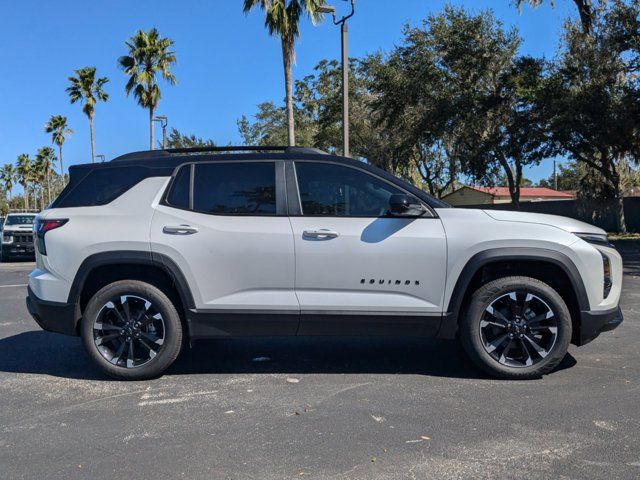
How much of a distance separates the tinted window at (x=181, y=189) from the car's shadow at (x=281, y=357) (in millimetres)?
1554

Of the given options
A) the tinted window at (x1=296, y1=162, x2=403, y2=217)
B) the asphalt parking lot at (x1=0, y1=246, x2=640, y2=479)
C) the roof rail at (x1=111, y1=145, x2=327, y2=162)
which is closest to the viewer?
the asphalt parking lot at (x1=0, y1=246, x2=640, y2=479)

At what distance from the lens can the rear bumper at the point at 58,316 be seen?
4844 mm

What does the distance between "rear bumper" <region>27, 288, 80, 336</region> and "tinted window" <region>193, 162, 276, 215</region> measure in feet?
4.57

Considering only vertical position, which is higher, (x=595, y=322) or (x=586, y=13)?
(x=586, y=13)

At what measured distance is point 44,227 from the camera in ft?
16.2

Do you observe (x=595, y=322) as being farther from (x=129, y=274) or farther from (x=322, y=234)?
(x=129, y=274)

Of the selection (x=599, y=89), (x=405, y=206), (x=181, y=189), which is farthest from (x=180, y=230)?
(x=599, y=89)

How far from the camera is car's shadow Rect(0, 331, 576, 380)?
5188mm

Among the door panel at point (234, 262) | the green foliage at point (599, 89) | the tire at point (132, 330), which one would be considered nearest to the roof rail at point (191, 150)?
the door panel at point (234, 262)

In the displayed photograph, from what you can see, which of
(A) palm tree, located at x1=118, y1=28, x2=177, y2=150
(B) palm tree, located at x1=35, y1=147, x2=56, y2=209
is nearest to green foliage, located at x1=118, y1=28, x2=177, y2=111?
(A) palm tree, located at x1=118, y1=28, x2=177, y2=150

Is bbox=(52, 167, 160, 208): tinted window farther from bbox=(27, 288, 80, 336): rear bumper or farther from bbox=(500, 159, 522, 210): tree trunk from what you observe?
bbox=(500, 159, 522, 210): tree trunk

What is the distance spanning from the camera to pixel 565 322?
15.2 feet

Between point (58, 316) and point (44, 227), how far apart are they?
78 cm

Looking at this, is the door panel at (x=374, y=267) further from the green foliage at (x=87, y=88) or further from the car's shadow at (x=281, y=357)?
the green foliage at (x=87, y=88)
